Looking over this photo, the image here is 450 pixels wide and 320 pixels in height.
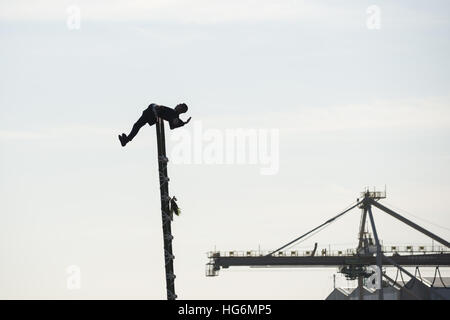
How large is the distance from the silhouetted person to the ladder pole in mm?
→ 427

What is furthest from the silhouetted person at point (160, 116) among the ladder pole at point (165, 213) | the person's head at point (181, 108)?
the ladder pole at point (165, 213)

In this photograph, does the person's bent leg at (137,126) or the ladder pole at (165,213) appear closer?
the ladder pole at (165,213)

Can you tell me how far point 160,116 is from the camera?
30.3m

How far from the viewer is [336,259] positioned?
200 meters

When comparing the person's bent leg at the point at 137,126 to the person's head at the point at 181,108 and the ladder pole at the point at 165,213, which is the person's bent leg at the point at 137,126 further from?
the person's head at the point at 181,108

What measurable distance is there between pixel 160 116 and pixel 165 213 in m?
2.75

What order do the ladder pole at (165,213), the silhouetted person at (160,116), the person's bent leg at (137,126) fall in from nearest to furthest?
the ladder pole at (165,213) → the silhouetted person at (160,116) → the person's bent leg at (137,126)

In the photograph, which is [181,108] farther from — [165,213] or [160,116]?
[165,213]

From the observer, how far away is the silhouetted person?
30.1 metres

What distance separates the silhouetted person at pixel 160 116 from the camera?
3013 centimetres

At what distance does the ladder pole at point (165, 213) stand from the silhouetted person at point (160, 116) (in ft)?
1.40

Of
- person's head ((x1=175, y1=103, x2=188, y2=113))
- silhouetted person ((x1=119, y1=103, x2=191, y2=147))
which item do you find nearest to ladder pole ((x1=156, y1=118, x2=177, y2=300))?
silhouetted person ((x1=119, y1=103, x2=191, y2=147))

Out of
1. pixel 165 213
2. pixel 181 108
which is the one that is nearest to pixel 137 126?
pixel 181 108
